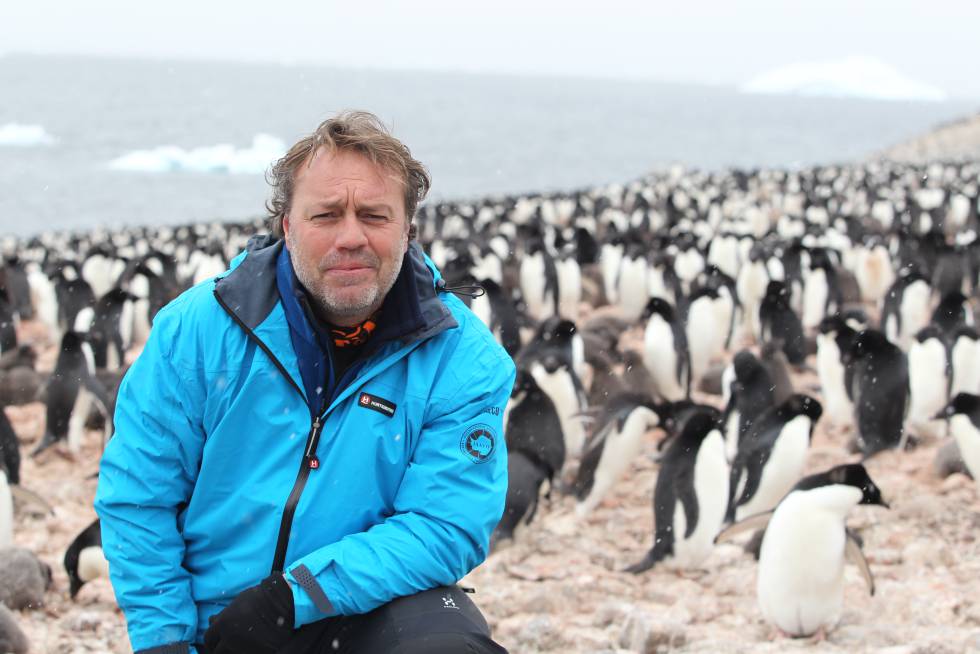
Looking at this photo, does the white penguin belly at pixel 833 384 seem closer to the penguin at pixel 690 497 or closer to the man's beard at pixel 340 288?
the penguin at pixel 690 497

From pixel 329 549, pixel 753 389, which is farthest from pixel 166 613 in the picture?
pixel 753 389

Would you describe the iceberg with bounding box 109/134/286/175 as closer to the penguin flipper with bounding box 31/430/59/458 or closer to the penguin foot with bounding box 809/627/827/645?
the penguin flipper with bounding box 31/430/59/458

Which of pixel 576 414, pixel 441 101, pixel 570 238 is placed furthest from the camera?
pixel 441 101

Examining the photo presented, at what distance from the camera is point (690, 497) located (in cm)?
432

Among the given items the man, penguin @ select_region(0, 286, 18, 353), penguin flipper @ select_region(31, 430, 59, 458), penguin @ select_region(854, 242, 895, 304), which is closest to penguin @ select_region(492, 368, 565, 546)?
the man

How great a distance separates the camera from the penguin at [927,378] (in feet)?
19.9

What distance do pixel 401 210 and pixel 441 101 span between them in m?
104

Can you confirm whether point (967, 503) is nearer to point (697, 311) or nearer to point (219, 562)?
point (697, 311)

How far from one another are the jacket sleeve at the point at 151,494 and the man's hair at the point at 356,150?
1.19 ft

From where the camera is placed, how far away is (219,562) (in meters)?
1.97

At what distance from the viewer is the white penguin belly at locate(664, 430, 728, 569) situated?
425cm

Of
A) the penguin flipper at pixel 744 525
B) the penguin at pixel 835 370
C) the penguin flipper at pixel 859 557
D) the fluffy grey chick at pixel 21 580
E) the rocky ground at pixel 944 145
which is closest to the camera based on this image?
A: the penguin flipper at pixel 859 557

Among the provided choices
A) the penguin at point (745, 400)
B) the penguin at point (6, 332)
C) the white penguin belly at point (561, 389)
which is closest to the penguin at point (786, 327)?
the penguin at point (745, 400)

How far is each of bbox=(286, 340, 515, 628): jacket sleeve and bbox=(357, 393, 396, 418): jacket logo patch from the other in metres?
0.09
